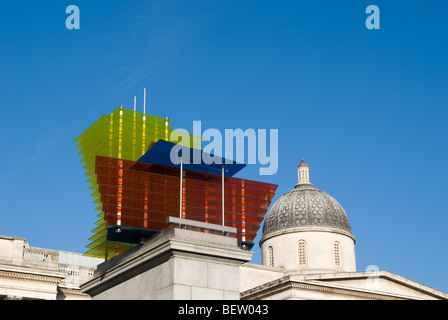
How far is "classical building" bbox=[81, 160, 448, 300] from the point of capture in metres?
17.6

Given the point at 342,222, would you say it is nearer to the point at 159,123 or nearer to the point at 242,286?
the point at 242,286

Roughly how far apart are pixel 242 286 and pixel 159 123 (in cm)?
3448

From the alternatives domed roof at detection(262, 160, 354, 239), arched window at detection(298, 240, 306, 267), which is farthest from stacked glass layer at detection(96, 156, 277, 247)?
domed roof at detection(262, 160, 354, 239)

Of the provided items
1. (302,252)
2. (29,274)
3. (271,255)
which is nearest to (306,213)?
(302,252)

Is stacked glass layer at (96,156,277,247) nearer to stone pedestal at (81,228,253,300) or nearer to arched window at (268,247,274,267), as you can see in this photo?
stone pedestal at (81,228,253,300)

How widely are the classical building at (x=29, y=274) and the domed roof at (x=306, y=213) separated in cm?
2455

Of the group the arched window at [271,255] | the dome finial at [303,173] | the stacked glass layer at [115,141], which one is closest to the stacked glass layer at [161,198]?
the stacked glass layer at [115,141]

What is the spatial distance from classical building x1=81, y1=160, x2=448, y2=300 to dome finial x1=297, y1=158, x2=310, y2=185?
0.10 m

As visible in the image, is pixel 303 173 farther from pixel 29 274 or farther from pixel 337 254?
pixel 29 274

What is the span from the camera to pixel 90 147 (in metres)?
21.9

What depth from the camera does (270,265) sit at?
65.1 m
